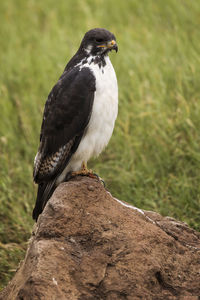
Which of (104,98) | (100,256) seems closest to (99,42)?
(104,98)

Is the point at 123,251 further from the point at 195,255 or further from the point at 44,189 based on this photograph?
the point at 44,189

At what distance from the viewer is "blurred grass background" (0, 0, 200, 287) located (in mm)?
4367


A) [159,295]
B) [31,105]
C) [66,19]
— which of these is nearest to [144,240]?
[159,295]

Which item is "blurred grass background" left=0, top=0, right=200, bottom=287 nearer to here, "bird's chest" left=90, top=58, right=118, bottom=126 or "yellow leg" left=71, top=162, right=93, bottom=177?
"yellow leg" left=71, top=162, right=93, bottom=177

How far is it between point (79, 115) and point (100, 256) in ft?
3.69

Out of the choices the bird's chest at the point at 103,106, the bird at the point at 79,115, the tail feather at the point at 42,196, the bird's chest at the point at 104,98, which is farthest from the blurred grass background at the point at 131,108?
the bird's chest at the point at 104,98

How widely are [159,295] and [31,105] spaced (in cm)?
374

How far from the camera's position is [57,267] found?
2650 millimetres

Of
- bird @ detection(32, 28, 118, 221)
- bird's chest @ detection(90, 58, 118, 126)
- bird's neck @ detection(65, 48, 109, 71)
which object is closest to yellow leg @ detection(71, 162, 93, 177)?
bird @ detection(32, 28, 118, 221)

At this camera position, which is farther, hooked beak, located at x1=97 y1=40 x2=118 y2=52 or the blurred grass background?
the blurred grass background

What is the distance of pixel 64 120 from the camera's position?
3641 mm

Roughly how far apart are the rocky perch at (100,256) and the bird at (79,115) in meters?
0.51

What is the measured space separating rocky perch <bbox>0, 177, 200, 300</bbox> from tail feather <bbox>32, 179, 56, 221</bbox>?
51 centimetres

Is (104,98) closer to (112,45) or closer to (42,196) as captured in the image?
(112,45)
